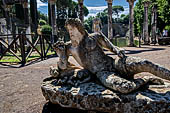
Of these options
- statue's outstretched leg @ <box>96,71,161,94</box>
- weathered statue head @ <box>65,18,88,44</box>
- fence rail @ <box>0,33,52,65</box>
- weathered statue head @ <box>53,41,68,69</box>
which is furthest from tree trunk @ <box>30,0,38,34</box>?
statue's outstretched leg @ <box>96,71,161,94</box>

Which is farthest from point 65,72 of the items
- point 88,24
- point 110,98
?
point 88,24

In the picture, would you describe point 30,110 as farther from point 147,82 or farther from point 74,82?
point 147,82

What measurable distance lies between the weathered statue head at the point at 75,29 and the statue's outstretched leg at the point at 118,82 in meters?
0.72

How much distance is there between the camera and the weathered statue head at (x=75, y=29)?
2476 mm

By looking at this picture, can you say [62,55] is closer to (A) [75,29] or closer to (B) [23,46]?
(A) [75,29]

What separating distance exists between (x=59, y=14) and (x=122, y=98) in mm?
42688

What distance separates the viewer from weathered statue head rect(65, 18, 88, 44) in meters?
2.48

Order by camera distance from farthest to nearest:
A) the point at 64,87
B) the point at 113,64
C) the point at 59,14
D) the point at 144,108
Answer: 1. the point at 59,14
2. the point at 113,64
3. the point at 64,87
4. the point at 144,108

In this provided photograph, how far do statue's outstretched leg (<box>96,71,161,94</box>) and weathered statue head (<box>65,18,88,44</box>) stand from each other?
0.72m

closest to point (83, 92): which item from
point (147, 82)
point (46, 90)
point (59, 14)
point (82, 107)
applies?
point (82, 107)

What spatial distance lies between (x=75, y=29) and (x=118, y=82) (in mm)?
1125

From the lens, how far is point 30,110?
2684 mm

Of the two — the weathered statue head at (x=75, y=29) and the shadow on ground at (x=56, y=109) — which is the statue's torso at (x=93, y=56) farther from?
the shadow on ground at (x=56, y=109)

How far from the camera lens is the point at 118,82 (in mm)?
2035
